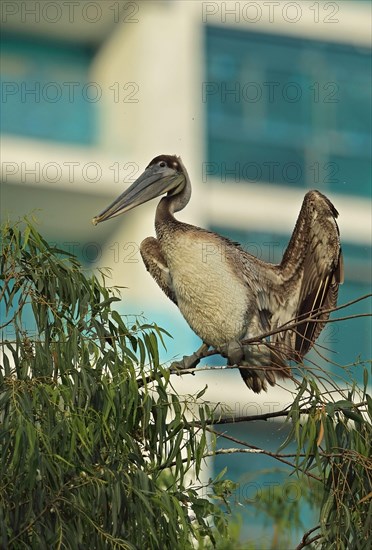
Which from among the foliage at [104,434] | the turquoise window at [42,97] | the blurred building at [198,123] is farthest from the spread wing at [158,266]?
the turquoise window at [42,97]

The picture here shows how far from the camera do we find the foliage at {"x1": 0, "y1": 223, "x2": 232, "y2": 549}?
603 cm

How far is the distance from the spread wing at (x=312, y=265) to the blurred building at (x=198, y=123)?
5.82m

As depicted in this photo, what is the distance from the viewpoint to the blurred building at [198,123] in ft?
46.9

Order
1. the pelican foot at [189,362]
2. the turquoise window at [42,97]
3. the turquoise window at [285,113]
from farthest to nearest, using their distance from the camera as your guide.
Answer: the turquoise window at [285,113] → the turquoise window at [42,97] → the pelican foot at [189,362]

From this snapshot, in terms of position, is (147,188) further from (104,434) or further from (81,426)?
(81,426)

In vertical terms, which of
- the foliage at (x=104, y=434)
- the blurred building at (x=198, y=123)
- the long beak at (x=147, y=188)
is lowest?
the foliage at (x=104, y=434)

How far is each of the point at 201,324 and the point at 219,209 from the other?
23.6ft

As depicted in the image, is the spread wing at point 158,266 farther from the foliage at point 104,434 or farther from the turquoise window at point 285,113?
the turquoise window at point 285,113

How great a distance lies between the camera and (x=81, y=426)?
6.11 m

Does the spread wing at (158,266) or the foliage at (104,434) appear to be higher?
the spread wing at (158,266)

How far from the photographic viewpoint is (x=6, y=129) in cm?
1396

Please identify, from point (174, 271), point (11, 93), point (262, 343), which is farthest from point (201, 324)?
point (11, 93)

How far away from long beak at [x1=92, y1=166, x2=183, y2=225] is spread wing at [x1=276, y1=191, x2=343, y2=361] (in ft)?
2.10

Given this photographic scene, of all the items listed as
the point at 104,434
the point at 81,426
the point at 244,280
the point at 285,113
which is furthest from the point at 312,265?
the point at 285,113
